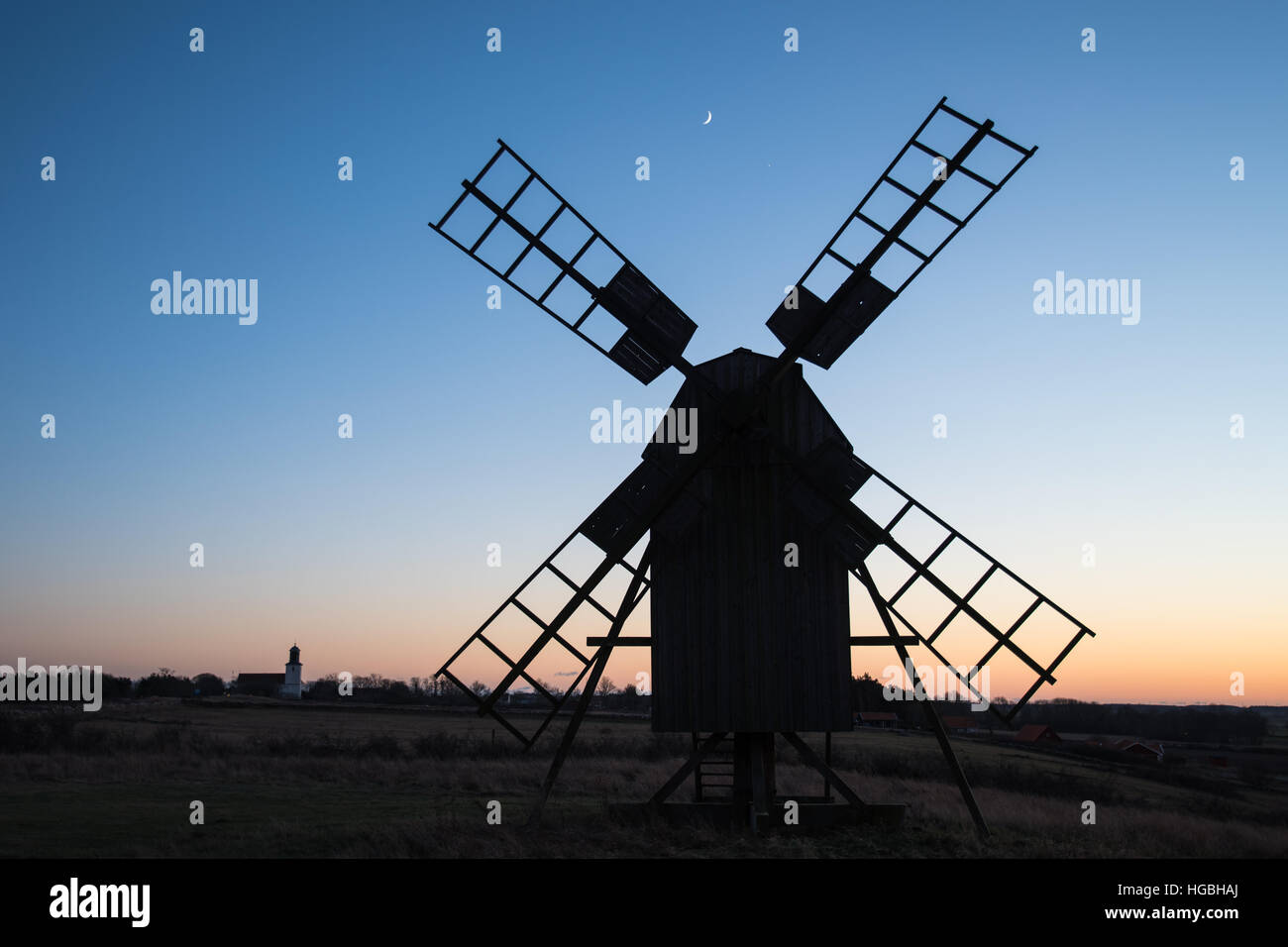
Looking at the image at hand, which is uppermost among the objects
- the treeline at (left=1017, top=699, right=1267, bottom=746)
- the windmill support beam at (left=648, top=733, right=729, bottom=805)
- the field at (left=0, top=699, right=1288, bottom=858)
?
the windmill support beam at (left=648, top=733, right=729, bottom=805)

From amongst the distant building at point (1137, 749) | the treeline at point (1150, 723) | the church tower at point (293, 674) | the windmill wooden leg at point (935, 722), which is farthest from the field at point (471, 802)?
the church tower at point (293, 674)

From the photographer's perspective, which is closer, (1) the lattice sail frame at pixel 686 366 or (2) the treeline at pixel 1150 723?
(1) the lattice sail frame at pixel 686 366

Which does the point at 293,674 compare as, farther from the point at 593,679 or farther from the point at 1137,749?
the point at 593,679

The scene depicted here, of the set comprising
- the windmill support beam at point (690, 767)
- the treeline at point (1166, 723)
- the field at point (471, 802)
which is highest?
the windmill support beam at point (690, 767)

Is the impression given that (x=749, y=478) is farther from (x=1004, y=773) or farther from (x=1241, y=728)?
(x=1241, y=728)

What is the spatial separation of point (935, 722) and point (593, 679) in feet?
18.2

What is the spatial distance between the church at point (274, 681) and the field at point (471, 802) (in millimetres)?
110213

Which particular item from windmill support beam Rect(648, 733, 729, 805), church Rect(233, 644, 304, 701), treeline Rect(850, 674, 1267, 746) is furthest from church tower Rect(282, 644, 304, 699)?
windmill support beam Rect(648, 733, 729, 805)

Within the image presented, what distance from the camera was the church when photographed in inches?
6107

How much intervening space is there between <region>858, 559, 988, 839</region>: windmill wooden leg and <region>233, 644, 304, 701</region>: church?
14945 centimetres

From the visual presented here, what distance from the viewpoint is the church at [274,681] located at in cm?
15512

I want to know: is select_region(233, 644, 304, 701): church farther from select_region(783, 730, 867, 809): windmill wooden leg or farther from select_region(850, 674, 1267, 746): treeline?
select_region(783, 730, 867, 809): windmill wooden leg

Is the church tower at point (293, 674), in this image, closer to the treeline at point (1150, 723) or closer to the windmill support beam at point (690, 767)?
the treeline at point (1150, 723)
